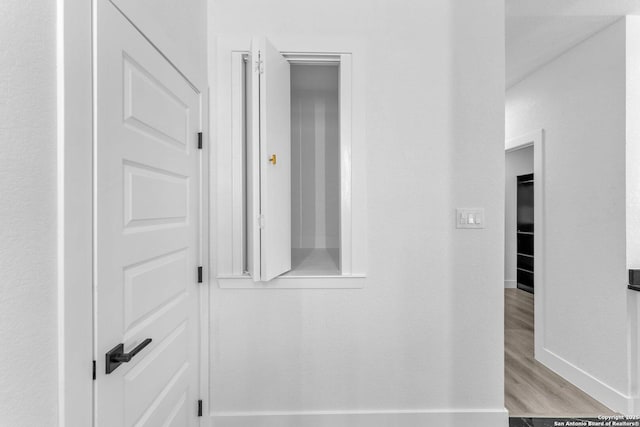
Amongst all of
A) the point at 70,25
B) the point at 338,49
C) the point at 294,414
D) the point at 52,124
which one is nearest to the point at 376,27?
the point at 338,49

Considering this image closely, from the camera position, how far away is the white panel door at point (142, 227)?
36.9 inches

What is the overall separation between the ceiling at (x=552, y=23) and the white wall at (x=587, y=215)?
101 millimetres

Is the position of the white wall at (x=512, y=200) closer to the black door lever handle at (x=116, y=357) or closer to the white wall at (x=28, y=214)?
the black door lever handle at (x=116, y=357)

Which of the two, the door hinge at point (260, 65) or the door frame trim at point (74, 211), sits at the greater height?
the door hinge at point (260, 65)

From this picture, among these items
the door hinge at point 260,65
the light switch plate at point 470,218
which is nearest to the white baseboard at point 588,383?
the light switch plate at point 470,218

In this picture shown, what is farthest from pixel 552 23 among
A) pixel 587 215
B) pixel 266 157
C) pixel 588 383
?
pixel 588 383

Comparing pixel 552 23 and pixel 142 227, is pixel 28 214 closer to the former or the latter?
pixel 142 227

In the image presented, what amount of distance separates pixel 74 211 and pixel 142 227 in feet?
1.11

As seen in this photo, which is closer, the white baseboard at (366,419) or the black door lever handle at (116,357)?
the black door lever handle at (116,357)

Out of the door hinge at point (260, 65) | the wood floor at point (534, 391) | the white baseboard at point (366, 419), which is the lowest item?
the wood floor at point (534, 391)

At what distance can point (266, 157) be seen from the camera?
5.14 feet

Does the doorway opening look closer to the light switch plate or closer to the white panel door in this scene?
the light switch plate

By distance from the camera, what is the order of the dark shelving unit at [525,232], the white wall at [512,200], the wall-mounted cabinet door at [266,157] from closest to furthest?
the wall-mounted cabinet door at [266,157]
the dark shelving unit at [525,232]
the white wall at [512,200]

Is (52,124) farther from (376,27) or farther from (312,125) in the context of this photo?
(312,125)
